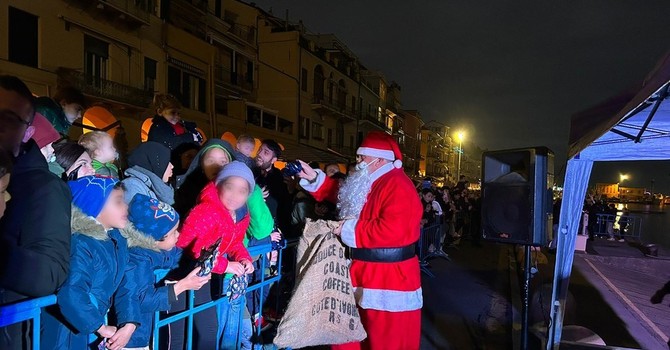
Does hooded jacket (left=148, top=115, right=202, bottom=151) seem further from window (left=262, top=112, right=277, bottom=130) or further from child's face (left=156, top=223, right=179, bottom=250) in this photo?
window (left=262, top=112, right=277, bottom=130)

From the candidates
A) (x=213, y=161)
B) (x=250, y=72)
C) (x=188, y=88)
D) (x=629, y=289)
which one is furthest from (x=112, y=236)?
(x=250, y=72)

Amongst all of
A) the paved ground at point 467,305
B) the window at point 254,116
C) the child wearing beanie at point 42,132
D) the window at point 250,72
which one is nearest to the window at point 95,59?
the window at point 254,116

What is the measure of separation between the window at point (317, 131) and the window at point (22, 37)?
2178 centimetres

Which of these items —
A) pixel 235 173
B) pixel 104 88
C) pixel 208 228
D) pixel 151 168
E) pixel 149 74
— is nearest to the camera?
pixel 208 228

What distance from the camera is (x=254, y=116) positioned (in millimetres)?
24438

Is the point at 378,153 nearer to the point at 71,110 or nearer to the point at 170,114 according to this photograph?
the point at 170,114

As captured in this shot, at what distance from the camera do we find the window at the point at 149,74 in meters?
16.0

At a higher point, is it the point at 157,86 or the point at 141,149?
the point at 157,86

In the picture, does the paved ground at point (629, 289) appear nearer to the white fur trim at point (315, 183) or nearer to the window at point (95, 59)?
the white fur trim at point (315, 183)

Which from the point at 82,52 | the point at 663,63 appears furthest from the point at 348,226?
the point at 82,52

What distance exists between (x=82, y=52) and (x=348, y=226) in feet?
48.0

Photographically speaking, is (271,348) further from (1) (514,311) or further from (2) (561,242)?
(1) (514,311)

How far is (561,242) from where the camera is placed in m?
4.24

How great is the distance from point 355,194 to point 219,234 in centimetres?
112
